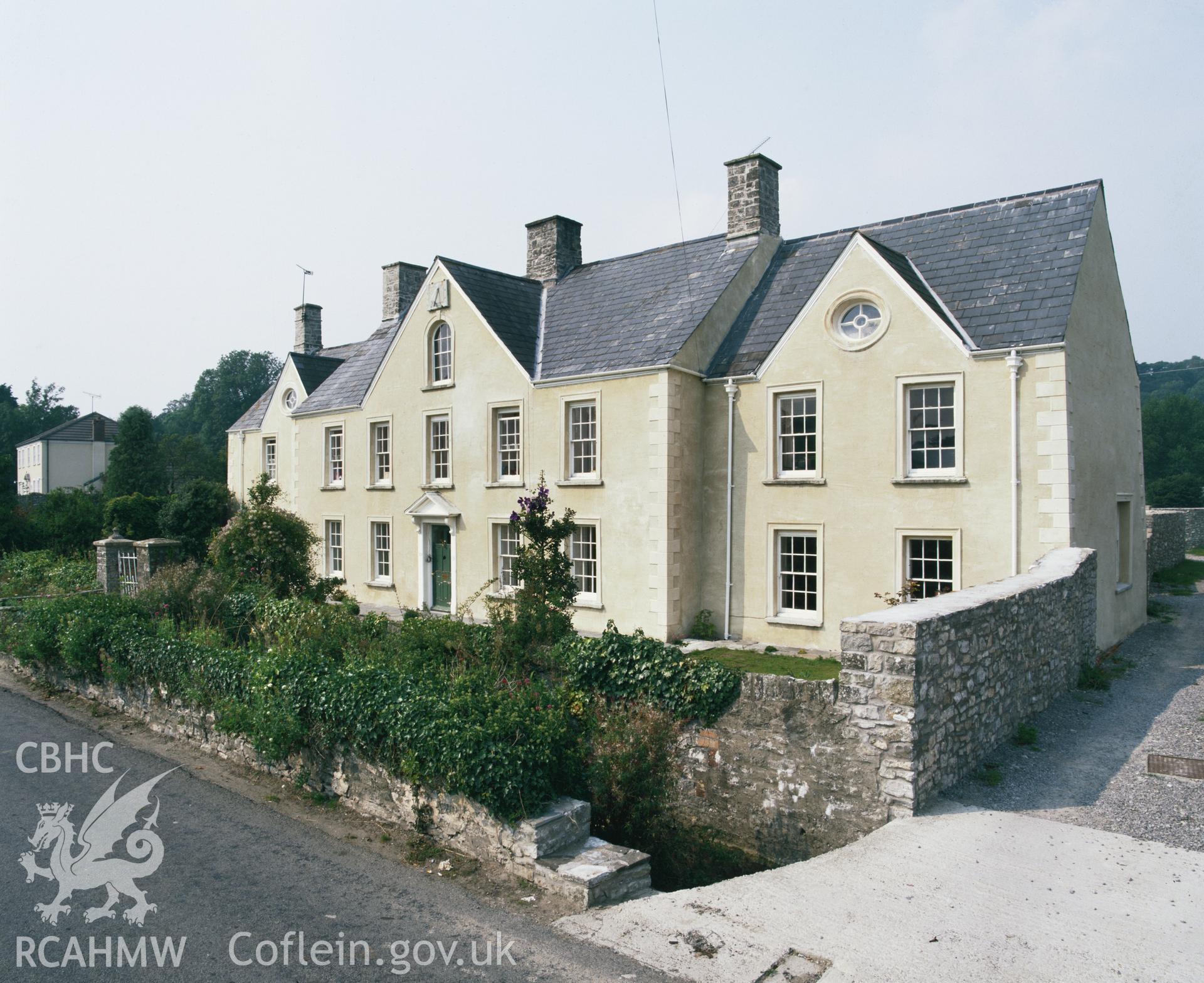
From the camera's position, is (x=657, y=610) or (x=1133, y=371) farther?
(x=1133, y=371)

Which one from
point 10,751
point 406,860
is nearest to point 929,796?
point 406,860

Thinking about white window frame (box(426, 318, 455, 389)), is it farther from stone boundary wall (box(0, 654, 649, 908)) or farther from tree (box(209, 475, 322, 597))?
stone boundary wall (box(0, 654, 649, 908))

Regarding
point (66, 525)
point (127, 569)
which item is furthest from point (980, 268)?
point (66, 525)

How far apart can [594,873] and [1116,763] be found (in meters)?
6.73

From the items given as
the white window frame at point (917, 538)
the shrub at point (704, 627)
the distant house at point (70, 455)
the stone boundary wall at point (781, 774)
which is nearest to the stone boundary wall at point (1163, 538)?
the white window frame at point (917, 538)

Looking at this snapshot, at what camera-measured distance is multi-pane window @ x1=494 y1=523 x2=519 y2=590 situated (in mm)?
21531

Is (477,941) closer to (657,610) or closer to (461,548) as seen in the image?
(657,610)

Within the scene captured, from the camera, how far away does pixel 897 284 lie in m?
16.3

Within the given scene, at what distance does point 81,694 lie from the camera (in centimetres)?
1541

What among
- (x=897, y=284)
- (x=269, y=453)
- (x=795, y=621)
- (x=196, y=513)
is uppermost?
(x=897, y=284)

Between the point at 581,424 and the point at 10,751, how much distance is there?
1273 centimetres

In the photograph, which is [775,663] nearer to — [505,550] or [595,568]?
[595,568]

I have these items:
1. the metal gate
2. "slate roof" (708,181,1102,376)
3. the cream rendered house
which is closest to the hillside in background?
the cream rendered house

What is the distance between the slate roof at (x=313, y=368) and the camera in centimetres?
3228
